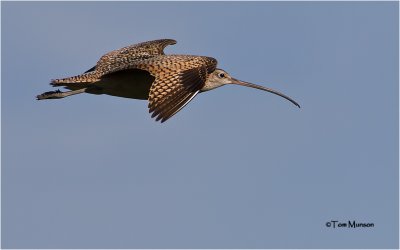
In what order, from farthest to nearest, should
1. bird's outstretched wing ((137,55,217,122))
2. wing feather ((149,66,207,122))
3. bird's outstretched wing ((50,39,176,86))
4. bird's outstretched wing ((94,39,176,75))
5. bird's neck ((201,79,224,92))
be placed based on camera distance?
bird's outstretched wing ((94,39,176,75)) → bird's neck ((201,79,224,92)) → bird's outstretched wing ((50,39,176,86)) → bird's outstretched wing ((137,55,217,122)) → wing feather ((149,66,207,122))

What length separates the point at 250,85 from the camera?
94.9 feet

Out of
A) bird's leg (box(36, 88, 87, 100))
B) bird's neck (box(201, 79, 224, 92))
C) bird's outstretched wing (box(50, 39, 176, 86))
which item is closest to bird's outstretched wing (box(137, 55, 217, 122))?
bird's outstretched wing (box(50, 39, 176, 86))

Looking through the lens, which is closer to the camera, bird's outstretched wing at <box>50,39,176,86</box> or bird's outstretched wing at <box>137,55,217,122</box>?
bird's outstretched wing at <box>137,55,217,122</box>

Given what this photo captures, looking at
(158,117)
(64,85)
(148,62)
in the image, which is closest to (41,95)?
(64,85)

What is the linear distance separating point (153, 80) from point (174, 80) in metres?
2.06

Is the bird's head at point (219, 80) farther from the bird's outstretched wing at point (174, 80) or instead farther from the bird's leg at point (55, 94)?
the bird's leg at point (55, 94)

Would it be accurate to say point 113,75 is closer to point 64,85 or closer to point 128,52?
point 64,85

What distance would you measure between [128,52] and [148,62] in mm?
4657

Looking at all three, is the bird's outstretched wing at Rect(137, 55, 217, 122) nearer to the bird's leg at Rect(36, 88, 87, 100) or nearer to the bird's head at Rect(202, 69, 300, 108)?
the bird's head at Rect(202, 69, 300, 108)

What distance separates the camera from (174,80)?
24.4 meters

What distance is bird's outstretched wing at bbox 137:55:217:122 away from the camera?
76.7ft

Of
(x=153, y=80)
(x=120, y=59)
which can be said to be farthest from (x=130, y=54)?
(x=153, y=80)

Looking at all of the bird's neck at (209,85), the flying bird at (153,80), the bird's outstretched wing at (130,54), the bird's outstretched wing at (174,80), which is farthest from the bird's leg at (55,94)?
the bird's neck at (209,85)

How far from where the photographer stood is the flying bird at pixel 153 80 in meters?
23.7
